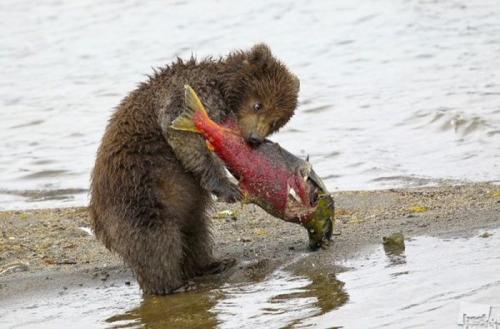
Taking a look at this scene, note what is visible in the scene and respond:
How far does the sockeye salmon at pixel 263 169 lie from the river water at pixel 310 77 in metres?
2.90

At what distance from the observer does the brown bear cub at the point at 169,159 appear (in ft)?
23.1

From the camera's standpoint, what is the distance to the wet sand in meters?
7.39

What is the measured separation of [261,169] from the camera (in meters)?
7.15

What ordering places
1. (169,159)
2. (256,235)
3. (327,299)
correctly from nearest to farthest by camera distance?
(327,299)
(169,159)
(256,235)

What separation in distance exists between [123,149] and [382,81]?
7.28m

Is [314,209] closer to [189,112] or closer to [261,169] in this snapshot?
[261,169]

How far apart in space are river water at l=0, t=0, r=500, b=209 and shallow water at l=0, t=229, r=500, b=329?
3.04 metres

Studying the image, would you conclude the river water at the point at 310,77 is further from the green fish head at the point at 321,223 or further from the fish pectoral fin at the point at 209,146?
the fish pectoral fin at the point at 209,146

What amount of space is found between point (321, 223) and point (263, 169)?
22.7 inches

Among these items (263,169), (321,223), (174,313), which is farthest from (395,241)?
(174,313)

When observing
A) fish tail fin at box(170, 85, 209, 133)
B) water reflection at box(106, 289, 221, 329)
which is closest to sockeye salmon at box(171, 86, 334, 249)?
fish tail fin at box(170, 85, 209, 133)

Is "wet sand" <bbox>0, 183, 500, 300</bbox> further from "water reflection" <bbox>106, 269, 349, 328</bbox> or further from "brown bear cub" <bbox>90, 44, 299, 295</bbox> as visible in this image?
"brown bear cub" <bbox>90, 44, 299, 295</bbox>

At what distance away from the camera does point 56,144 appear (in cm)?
1282

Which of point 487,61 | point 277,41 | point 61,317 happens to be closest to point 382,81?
point 487,61
